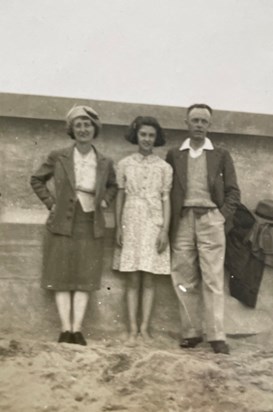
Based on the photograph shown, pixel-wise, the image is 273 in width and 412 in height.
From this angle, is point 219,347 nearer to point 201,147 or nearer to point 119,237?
point 119,237

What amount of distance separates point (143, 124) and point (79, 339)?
5.53ft

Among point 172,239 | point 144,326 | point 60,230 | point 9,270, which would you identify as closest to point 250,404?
point 144,326

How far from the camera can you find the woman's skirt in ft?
14.6

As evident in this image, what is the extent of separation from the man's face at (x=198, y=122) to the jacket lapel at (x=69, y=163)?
0.95m

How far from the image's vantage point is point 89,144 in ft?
15.2

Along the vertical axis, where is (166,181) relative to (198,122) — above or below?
below

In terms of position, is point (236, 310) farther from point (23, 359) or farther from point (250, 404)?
point (23, 359)

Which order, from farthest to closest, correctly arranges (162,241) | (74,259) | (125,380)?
(162,241) < (74,259) < (125,380)

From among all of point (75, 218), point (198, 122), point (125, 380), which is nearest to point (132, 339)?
point (125, 380)

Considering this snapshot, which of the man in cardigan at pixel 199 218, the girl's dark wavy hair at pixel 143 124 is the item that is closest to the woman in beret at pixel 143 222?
the girl's dark wavy hair at pixel 143 124

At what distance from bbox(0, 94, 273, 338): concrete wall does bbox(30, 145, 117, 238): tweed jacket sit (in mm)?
390

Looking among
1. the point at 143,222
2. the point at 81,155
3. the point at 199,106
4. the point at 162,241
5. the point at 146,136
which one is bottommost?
the point at 162,241

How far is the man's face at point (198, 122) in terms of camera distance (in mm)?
4680

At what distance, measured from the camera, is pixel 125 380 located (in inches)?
150
